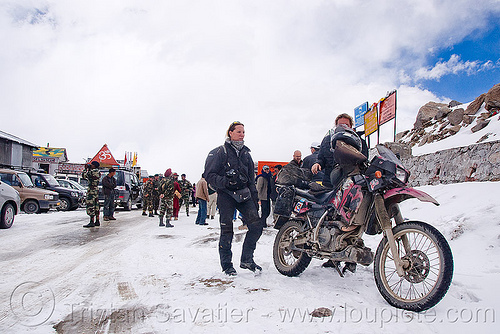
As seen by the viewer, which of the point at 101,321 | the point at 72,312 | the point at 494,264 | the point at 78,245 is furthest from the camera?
the point at 78,245

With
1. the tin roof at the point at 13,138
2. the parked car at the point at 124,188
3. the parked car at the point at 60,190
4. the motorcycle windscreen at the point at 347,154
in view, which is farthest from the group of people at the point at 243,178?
the tin roof at the point at 13,138

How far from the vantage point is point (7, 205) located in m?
8.59

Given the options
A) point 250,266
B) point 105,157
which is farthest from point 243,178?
point 105,157

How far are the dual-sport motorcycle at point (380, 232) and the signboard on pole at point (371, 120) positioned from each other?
1175 centimetres

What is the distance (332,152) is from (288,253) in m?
1.38

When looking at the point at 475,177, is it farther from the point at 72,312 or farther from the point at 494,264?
the point at 72,312

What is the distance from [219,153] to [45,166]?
1987 inches

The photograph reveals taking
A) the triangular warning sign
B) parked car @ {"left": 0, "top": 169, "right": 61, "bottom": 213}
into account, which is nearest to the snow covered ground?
parked car @ {"left": 0, "top": 169, "right": 61, "bottom": 213}

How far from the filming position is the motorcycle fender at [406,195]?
2658 millimetres

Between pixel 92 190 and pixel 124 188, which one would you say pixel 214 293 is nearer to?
pixel 92 190

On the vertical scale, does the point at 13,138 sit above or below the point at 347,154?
above

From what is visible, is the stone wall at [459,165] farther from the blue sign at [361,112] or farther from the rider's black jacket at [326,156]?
the blue sign at [361,112]

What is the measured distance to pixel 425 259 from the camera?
255cm

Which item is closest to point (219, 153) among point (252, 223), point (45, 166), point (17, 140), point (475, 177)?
point (252, 223)
